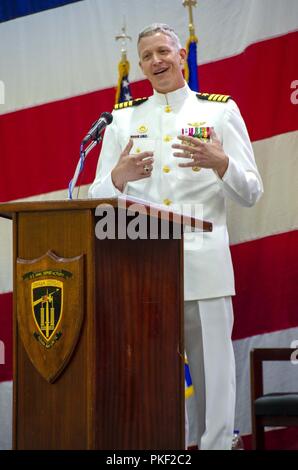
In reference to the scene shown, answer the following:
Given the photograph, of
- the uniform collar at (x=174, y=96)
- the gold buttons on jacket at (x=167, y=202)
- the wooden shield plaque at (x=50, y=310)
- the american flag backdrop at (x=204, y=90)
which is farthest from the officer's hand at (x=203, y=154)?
the american flag backdrop at (x=204, y=90)

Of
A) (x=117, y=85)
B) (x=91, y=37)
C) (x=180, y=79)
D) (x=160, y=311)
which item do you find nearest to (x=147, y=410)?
(x=160, y=311)

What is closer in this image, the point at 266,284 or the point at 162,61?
the point at 162,61

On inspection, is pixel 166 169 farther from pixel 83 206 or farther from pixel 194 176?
pixel 83 206

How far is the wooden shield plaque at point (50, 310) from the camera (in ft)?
5.89

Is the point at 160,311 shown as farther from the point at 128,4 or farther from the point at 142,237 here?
the point at 128,4

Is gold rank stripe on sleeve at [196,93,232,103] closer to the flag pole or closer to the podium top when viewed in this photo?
the flag pole

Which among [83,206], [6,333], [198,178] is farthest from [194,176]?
[6,333]

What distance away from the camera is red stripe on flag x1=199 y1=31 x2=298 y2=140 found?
11.1 ft

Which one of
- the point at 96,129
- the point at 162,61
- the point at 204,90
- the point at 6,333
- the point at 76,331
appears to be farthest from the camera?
the point at 6,333

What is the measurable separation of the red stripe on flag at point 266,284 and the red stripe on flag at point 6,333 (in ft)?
3.45

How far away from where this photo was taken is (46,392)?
1828 mm

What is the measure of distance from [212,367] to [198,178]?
25.0 inches

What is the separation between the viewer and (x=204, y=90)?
351 centimetres

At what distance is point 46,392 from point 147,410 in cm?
36
